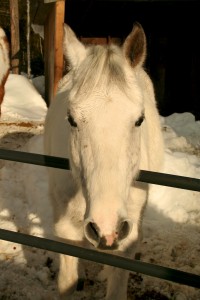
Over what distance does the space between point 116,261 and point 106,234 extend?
277 mm

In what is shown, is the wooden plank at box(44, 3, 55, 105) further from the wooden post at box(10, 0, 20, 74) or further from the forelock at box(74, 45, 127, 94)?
the forelock at box(74, 45, 127, 94)

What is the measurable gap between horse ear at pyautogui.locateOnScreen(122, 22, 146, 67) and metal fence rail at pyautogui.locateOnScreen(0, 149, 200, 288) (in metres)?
0.67

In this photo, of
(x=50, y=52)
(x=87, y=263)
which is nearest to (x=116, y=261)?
(x=87, y=263)

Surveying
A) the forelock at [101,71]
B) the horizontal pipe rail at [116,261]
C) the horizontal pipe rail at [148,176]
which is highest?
the forelock at [101,71]

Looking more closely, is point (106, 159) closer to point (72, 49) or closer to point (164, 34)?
point (72, 49)

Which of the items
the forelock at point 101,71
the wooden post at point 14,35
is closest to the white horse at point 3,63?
the wooden post at point 14,35

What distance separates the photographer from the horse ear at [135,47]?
1881 mm

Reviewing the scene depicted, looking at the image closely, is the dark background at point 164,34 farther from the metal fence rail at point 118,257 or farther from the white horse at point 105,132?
the metal fence rail at point 118,257

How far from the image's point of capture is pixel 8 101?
29.9ft

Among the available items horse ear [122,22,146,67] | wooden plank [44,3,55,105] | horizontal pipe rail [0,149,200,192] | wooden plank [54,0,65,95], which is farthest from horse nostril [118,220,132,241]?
wooden plank [44,3,55,105]

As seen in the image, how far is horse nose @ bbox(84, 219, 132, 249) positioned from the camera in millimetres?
1528

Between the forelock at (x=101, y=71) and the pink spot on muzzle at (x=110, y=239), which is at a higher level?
the forelock at (x=101, y=71)

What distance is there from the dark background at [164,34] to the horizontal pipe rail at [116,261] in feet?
27.5

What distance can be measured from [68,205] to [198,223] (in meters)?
2.28
